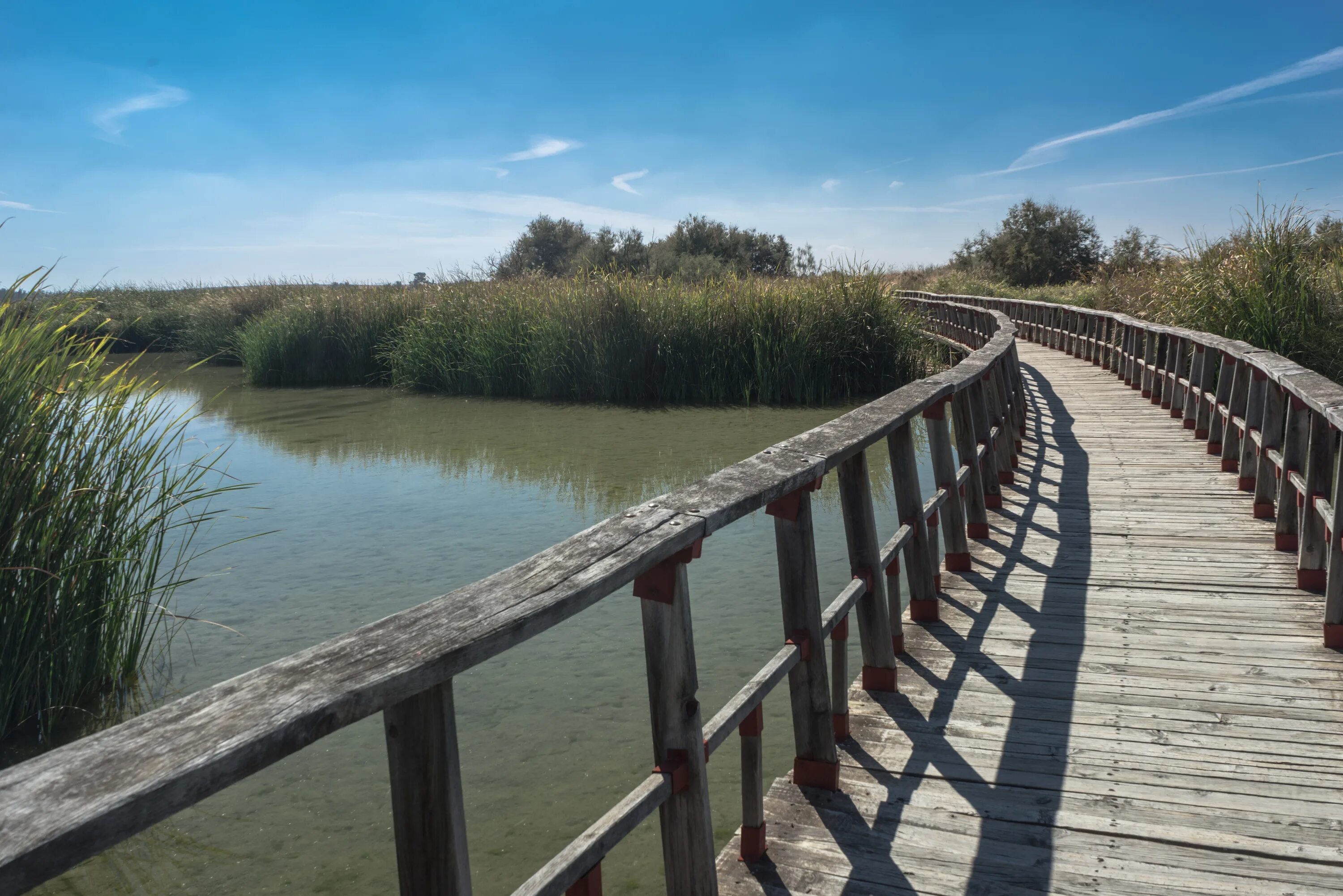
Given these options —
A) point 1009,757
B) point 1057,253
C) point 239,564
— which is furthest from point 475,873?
point 1057,253

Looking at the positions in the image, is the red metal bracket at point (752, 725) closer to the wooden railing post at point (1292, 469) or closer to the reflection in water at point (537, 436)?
the wooden railing post at point (1292, 469)

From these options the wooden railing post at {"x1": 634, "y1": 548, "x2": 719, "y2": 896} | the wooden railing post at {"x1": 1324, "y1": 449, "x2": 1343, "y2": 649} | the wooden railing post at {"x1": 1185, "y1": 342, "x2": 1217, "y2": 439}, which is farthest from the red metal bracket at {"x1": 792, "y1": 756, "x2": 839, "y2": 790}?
the wooden railing post at {"x1": 1185, "y1": 342, "x2": 1217, "y2": 439}

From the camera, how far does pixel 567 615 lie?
1.48 metres

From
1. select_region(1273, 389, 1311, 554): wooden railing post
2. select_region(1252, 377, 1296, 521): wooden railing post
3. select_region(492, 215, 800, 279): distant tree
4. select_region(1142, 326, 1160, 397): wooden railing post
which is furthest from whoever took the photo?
select_region(492, 215, 800, 279): distant tree

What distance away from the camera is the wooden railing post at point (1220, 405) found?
6.71 meters

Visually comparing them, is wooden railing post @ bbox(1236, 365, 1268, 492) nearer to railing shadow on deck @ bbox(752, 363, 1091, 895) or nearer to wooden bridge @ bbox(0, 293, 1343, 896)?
wooden bridge @ bbox(0, 293, 1343, 896)

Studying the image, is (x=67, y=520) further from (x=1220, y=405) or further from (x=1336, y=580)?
(x=1220, y=405)

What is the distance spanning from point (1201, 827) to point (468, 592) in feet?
6.60

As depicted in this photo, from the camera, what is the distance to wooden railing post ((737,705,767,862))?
226 cm

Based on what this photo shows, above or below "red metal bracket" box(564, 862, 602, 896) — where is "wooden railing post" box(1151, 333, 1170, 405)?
above

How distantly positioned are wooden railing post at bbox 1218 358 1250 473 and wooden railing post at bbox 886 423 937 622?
127 inches

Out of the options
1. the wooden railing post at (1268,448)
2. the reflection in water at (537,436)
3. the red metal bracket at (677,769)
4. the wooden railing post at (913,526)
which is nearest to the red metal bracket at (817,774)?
the red metal bracket at (677,769)

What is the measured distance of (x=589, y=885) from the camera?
1.69 metres

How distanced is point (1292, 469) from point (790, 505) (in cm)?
311
